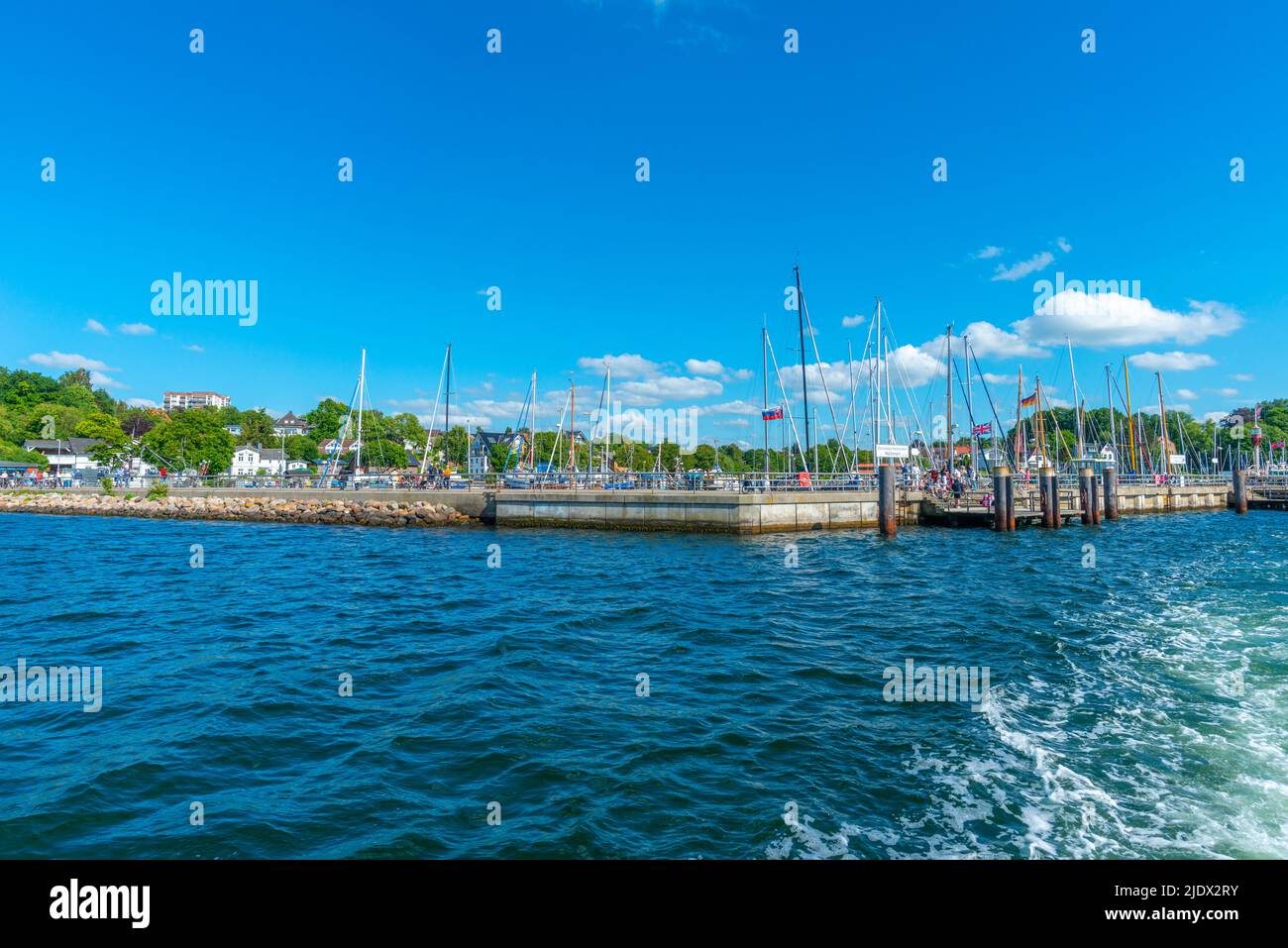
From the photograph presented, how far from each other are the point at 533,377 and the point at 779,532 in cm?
3802

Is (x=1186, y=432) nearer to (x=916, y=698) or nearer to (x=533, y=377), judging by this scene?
(x=533, y=377)

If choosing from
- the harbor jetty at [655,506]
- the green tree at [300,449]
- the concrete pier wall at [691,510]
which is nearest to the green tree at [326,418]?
the green tree at [300,449]

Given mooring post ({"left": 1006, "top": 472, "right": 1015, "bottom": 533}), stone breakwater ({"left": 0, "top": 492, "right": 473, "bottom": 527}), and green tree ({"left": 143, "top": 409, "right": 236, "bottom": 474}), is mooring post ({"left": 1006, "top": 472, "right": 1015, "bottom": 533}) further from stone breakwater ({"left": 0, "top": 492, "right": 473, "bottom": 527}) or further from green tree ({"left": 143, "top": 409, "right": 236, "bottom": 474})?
green tree ({"left": 143, "top": 409, "right": 236, "bottom": 474})

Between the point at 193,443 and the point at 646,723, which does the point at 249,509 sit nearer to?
the point at 646,723

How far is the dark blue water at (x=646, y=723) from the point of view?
652 centimetres

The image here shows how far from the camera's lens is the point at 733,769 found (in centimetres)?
782

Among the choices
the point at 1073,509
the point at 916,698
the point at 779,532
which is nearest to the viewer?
the point at 916,698

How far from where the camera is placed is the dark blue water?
6.52 metres

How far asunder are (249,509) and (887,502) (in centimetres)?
4289

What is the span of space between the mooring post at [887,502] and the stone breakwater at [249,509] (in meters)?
25.1

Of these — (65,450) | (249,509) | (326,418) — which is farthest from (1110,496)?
(326,418)

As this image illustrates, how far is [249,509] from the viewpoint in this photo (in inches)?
1864
